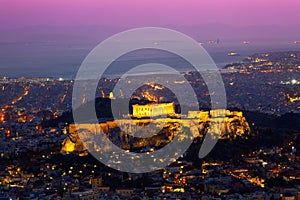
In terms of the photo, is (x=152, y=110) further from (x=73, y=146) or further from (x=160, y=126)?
(x=73, y=146)

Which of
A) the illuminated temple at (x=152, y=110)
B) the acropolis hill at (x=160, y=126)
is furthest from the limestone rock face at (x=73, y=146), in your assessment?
the illuminated temple at (x=152, y=110)

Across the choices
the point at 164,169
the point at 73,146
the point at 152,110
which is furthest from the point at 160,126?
the point at 164,169

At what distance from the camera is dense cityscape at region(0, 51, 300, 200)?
16953 mm

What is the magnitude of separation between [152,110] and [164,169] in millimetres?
10659

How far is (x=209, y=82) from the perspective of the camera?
157 feet

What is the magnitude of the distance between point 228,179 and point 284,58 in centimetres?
4774

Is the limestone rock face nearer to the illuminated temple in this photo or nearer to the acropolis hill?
the acropolis hill

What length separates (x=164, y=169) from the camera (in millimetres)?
19812

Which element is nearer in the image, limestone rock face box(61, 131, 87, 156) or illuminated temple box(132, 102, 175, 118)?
limestone rock face box(61, 131, 87, 156)

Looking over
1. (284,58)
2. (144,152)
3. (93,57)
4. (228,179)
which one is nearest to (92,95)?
(144,152)

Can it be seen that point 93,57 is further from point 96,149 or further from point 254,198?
point 254,198

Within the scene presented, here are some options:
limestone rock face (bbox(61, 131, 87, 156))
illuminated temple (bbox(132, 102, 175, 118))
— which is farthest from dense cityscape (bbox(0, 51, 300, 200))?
illuminated temple (bbox(132, 102, 175, 118))

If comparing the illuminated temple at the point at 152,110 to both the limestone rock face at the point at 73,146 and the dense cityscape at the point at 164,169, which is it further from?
the limestone rock face at the point at 73,146

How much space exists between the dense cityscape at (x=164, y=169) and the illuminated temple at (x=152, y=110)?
0.88 feet
